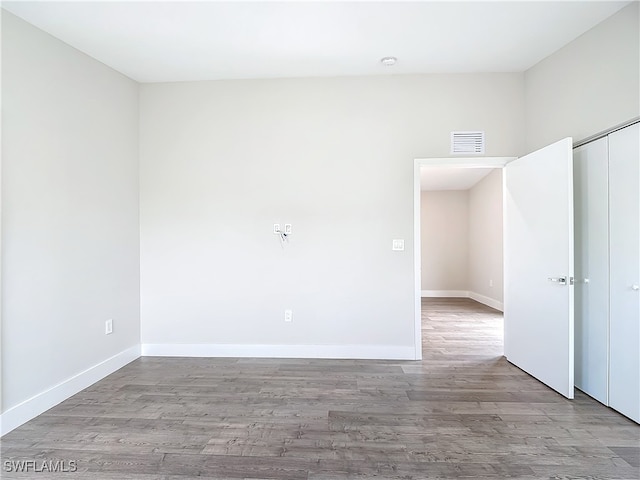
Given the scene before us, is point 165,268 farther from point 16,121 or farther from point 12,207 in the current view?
point 16,121

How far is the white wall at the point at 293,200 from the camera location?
348 centimetres

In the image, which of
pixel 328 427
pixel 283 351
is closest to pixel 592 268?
pixel 328 427

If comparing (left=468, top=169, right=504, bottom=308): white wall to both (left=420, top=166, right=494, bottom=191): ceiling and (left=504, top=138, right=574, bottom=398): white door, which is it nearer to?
(left=420, top=166, right=494, bottom=191): ceiling

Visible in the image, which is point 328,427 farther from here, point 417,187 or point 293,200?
point 417,187

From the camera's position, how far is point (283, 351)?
356 centimetres

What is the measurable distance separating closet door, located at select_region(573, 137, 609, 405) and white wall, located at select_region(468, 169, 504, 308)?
355 cm

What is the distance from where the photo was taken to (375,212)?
3.50 m

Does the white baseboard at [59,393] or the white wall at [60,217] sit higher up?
the white wall at [60,217]

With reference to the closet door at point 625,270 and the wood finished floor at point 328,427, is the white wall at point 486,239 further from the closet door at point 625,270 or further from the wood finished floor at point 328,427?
the closet door at point 625,270

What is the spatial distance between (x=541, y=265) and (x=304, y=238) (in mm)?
2173

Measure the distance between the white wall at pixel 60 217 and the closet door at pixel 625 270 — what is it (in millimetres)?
4148

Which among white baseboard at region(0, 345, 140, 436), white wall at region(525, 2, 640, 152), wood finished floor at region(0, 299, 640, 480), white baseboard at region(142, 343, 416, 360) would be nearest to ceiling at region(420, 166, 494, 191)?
white wall at region(525, 2, 640, 152)

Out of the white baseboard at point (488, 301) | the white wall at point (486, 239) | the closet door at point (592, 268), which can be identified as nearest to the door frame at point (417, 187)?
the closet door at point (592, 268)

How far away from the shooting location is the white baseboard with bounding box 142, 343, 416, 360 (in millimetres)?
3496
